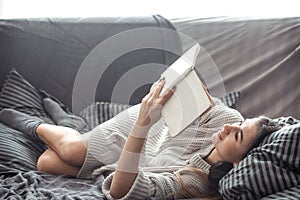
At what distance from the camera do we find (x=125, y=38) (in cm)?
195

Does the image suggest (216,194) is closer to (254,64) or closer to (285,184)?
(285,184)

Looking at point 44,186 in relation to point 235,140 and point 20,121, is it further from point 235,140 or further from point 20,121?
point 235,140

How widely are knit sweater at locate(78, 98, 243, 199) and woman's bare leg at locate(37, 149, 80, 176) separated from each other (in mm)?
48

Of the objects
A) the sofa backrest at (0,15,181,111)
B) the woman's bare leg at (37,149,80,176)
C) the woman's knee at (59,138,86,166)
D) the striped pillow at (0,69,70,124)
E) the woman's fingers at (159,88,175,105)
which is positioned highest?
the woman's fingers at (159,88,175,105)

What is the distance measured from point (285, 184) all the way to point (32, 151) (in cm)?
86

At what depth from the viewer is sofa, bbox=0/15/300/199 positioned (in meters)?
1.82

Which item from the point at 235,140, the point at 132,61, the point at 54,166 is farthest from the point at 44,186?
the point at 132,61

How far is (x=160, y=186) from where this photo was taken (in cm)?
132

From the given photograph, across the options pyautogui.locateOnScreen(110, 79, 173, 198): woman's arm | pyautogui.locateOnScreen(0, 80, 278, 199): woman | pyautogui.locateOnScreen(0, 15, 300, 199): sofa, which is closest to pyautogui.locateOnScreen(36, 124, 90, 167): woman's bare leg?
pyautogui.locateOnScreen(0, 80, 278, 199): woman

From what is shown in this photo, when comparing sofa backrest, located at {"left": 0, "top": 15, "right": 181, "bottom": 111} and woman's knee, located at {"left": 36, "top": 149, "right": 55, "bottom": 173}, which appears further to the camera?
sofa backrest, located at {"left": 0, "top": 15, "right": 181, "bottom": 111}

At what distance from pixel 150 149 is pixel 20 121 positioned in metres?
0.47

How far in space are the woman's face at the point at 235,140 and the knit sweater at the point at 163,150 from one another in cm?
7

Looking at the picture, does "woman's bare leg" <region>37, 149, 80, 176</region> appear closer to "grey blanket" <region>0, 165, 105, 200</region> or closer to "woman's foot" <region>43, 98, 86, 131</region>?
"grey blanket" <region>0, 165, 105, 200</region>

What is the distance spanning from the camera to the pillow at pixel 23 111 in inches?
61.3
